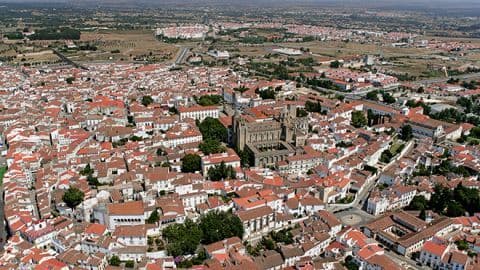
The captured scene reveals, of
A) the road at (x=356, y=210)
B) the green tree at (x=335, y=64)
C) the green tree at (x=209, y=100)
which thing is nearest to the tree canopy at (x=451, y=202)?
the road at (x=356, y=210)

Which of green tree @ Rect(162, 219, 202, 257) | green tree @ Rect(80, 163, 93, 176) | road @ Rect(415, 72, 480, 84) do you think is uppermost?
road @ Rect(415, 72, 480, 84)

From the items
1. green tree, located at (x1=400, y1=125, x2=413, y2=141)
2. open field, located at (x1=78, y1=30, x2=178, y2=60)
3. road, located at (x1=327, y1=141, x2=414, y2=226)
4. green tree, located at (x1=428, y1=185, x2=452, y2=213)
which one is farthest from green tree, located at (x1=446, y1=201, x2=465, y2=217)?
open field, located at (x1=78, y1=30, x2=178, y2=60)

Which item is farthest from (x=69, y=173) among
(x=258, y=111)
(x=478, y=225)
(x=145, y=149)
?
(x=478, y=225)

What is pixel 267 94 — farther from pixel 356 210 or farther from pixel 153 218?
pixel 153 218

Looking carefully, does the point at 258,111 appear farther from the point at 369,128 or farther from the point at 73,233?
the point at 73,233

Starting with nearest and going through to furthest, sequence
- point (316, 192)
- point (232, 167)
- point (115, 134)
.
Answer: point (316, 192) < point (232, 167) < point (115, 134)

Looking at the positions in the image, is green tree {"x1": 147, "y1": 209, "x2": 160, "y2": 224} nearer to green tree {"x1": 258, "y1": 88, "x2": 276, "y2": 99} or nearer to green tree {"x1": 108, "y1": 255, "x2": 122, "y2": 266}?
green tree {"x1": 108, "y1": 255, "x2": 122, "y2": 266}
